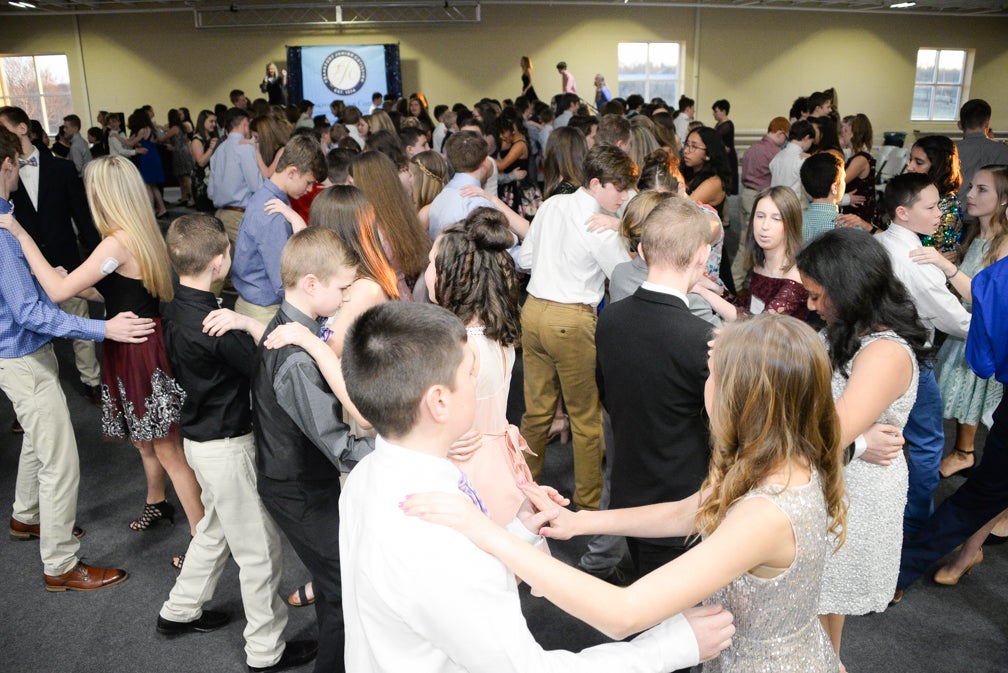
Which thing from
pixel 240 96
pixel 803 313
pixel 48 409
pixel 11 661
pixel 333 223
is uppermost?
pixel 240 96

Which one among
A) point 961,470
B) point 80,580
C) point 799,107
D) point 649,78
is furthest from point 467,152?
point 649,78

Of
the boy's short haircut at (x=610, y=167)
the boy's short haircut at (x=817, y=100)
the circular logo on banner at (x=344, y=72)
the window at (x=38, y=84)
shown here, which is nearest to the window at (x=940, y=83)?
the boy's short haircut at (x=817, y=100)

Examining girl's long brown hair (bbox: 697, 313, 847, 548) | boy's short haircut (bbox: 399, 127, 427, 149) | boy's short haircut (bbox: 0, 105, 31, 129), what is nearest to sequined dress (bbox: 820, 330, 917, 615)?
girl's long brown hair (bbox: 697, 313, 847, 548)

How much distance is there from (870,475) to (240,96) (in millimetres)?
11132

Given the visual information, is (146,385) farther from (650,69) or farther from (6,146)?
(650,69)

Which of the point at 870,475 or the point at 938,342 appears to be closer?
the point at 870,475

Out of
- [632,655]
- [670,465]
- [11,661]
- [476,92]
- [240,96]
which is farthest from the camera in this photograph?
[476,92]

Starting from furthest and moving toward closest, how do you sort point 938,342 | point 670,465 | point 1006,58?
point 1006,58 < point 938,342 < point 670,465

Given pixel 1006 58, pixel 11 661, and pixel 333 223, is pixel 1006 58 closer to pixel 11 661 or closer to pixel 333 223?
pixel 333 223

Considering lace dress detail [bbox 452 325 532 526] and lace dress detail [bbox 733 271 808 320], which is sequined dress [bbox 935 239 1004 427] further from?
lace dress detail [bbox 452 325 532 526]

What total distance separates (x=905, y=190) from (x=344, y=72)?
1306cm

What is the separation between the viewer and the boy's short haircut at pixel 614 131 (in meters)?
4.63

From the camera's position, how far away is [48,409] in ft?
9.80

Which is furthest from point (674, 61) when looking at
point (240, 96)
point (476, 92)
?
point (240, 96)
